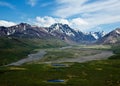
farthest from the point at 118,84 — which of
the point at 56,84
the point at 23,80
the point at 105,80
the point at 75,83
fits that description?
the point at 23,80

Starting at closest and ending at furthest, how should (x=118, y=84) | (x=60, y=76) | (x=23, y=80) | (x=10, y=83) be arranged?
(x=118, y=84), (x=10, y=83), (x=23, y=80), (x=60, y=76)

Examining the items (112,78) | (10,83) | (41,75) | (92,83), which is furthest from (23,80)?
(112,78)

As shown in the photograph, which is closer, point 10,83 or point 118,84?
point 118,84

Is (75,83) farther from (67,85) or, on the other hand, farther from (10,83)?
(10,83)

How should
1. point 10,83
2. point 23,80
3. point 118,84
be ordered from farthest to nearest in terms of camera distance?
point 23,80, point 10,83, point 118,84

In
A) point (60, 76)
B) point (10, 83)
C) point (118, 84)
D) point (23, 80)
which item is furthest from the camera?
point (60, 76)

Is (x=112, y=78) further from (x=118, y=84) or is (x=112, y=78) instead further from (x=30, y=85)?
(x=30, y=85)

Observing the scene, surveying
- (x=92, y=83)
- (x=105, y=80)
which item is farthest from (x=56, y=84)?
(x=105, y=80)

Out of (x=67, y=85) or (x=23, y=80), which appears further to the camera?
(x=23, y=80)
